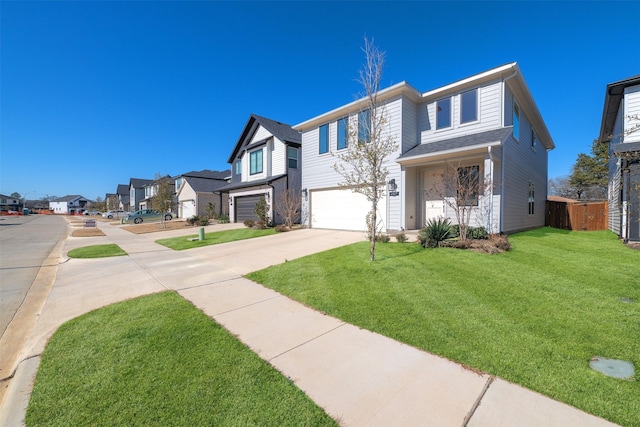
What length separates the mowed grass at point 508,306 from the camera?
2436 mm

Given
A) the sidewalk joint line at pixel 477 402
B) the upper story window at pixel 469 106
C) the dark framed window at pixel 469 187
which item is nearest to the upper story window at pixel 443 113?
the upper story window at pixel 469 106

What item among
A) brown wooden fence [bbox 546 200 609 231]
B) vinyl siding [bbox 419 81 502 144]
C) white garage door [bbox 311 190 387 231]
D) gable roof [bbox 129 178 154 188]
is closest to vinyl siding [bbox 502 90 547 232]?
vinyl siding [bbox 419 81 502 144]

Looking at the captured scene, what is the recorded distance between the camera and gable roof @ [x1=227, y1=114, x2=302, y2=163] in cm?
1930

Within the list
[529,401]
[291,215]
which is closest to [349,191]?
[291,215]

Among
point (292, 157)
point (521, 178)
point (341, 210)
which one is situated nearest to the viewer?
point (521, 178)

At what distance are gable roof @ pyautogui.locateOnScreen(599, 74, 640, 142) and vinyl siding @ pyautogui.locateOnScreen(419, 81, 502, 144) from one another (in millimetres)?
3376

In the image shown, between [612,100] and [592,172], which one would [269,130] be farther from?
[592,172]

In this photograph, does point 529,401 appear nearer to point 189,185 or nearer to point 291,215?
point 291,215

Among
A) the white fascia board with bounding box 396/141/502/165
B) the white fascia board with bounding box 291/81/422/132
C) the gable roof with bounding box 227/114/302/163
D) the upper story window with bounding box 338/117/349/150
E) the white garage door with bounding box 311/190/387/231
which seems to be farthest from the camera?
the gable roof with bounding box 227/114/302/163

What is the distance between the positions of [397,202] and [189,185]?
26.2 m

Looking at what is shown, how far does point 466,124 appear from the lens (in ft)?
34.5

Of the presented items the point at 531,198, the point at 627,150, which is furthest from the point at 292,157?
the point at 627,150

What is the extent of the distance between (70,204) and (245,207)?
115 meters

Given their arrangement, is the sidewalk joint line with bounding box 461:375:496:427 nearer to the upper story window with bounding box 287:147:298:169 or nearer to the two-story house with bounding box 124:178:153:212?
the upper story window with bounding box 287:147:298:169
